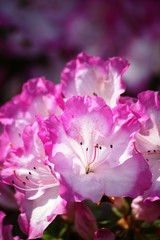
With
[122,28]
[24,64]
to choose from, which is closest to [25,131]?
[24,64]

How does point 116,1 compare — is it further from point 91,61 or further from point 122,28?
point 91,61

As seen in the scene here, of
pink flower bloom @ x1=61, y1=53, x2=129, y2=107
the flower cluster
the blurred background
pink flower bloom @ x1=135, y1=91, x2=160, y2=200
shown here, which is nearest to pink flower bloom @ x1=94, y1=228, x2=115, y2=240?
the flower cluster

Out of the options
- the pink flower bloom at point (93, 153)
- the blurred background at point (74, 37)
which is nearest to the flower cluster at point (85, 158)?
the pink flower bloom at point (93, 153)

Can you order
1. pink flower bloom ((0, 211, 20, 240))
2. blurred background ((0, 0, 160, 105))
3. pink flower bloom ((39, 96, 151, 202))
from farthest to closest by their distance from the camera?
blurred background ((0, 0, 160, 105)), pink flower bloom ((0, 211, 20, 240)), pink flower bloom ((39, 96, 151, 202))

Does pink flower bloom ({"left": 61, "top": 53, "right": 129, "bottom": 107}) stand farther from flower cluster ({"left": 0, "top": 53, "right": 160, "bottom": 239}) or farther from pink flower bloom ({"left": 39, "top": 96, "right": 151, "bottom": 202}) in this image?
pink flower bloom ({"left": 39, "top": 96, "right": 151, "bottom": 202})

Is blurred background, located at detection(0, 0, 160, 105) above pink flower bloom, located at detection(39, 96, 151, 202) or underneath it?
above
